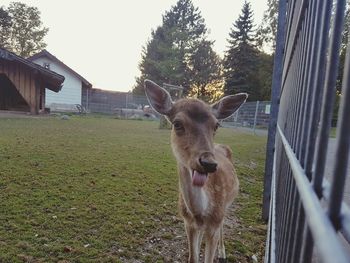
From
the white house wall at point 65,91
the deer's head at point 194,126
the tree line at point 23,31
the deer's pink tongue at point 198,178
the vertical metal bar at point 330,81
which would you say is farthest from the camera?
the tree line at point 23,31

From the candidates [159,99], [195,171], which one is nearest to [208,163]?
[195,171]

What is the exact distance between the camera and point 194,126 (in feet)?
10.3

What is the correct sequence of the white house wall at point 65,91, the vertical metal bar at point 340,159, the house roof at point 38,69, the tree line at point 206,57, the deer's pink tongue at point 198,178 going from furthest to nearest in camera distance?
the tree line at point 206,57 → the white house wall at point 65,91 → the house roof at point 38,69 → the deer's pink tongue at point 198,178 → the vertical metal bar at point 340,159

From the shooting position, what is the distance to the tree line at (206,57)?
41.6m

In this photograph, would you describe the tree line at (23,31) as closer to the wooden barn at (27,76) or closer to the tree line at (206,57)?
the tree line at (206,57)

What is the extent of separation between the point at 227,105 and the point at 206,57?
5166 centimetres

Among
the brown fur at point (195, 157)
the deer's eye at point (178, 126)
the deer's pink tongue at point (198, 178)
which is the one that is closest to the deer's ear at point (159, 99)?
the brown fur at point (195, 157)

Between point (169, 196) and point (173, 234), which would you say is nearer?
point (173, 234)

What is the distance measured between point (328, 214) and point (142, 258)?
10.9 ft

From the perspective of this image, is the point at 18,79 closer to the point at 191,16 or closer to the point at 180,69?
the point at 180,69

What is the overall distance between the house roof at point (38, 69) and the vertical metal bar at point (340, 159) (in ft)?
69.5

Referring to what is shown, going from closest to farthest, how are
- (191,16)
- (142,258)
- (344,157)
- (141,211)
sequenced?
(344,157) → (142,258) → (141,211) → (191,16)

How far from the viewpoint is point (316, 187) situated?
2.14 ft

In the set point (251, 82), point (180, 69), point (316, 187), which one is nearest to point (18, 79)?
point (316, 187)
